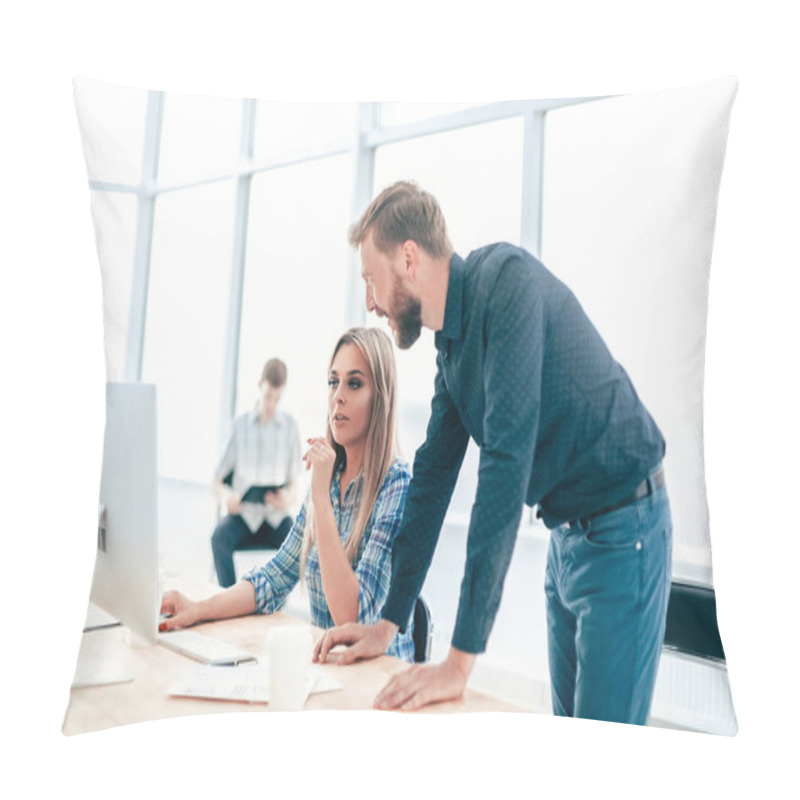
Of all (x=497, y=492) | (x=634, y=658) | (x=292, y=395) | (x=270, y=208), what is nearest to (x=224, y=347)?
(x=292, y=395)

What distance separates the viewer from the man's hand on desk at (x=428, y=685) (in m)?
1.59

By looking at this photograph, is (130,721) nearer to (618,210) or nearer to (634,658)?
(634,658)

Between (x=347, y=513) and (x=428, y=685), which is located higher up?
(x=347, y=513)

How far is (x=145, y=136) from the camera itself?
168cm

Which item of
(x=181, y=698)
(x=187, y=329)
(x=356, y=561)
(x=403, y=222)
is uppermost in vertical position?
(x=403, y=222)

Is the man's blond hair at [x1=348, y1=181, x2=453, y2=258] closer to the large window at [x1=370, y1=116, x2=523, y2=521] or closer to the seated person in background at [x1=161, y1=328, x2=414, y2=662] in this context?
the large window at [x1=370, y1=116, x2=523, y2=521]

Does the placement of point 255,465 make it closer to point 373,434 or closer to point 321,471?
point 321,471

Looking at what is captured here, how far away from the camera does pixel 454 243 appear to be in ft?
5.43

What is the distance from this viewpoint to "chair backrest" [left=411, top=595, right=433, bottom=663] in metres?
1.62

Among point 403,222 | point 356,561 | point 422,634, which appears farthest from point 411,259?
point 422,634

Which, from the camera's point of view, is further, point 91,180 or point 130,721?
point 91,180

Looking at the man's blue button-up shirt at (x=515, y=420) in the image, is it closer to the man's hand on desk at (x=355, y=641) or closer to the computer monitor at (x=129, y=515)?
the man's hand on desk at (x=355, y=641)

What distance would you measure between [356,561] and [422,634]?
0.19 meters

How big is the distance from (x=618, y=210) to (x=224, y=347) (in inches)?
32.2
